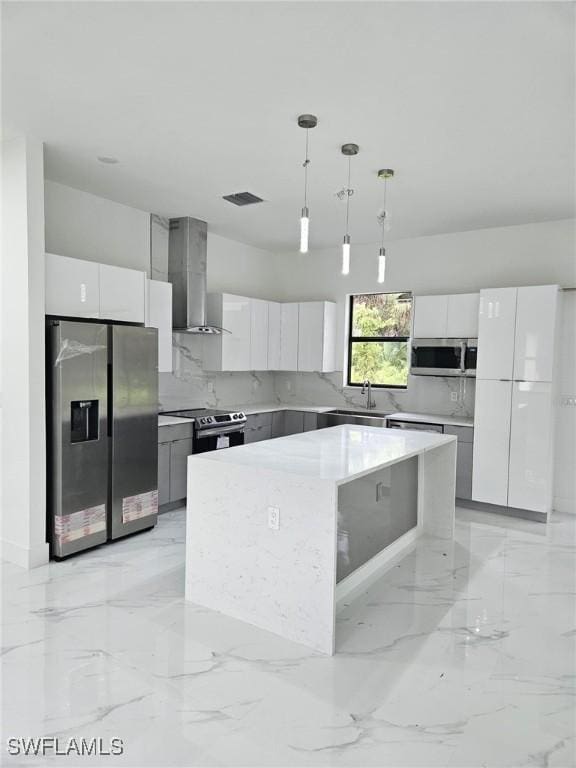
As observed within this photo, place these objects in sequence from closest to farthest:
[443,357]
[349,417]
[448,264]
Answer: [443,357] → [448,264] → [349,417]

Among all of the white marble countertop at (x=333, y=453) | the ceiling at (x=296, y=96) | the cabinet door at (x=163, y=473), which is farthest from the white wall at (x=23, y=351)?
the white marble countertop at (x=333, y=453)

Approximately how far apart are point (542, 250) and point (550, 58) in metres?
3.05

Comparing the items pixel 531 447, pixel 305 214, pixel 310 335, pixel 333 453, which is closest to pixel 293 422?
pixel 310 335

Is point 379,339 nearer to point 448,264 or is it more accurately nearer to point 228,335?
point 448,264

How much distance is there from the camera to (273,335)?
257 inches

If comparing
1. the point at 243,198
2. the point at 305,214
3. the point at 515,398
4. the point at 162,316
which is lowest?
the point at 515,398

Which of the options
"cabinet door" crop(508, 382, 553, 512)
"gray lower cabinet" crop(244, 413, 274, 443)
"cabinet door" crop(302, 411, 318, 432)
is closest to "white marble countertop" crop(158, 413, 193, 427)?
"gray lower cabinet" crop(244, 413, 274, 443)

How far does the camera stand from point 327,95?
2.75 m

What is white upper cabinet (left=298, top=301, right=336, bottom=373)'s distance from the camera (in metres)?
6.35

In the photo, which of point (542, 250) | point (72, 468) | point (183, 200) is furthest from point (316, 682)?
point (542, 250)

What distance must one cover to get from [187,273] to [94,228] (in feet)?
3.25

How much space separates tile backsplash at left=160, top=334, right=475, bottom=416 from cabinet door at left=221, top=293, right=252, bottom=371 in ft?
0.97

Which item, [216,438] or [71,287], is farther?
[216,438]

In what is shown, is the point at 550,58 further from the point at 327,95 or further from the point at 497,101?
the point at 327,95
